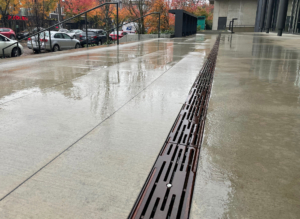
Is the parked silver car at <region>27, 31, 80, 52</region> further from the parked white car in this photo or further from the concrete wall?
the concrete wall

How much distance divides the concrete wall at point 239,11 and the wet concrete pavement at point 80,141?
4123cm

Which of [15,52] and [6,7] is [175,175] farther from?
[6,7]

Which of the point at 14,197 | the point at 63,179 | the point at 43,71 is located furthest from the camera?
the point at 43,71

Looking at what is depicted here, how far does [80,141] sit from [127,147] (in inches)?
18.5

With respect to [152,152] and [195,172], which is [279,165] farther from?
[152,152]

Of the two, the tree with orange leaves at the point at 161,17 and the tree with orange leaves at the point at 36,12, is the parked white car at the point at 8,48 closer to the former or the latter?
the tree with orange leaves at the point at 36,12

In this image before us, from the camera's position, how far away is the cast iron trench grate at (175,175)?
1642 millimetres

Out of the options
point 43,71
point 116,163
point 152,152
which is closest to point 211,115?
point 152,152

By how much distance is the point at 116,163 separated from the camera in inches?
82.6

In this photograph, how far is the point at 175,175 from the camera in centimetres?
201

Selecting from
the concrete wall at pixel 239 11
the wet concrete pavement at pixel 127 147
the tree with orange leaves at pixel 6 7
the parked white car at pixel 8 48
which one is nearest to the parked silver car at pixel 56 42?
the parked white car at pixel 8 48

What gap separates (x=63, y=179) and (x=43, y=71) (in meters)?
4.67

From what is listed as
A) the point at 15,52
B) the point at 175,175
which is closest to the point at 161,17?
the point at 15,52

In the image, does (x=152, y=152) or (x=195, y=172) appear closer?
(x=195, y=172)
